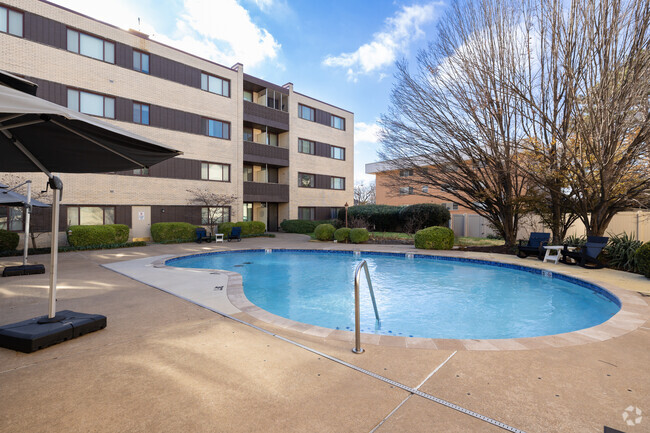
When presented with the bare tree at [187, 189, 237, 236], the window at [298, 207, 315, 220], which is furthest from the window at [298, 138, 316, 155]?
the bare tree at [187, 189, 237, 236]

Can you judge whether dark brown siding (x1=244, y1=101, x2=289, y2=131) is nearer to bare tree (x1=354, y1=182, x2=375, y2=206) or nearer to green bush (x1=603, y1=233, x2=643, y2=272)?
green bush (x1=603, y1=233, x2=643, y2=272)

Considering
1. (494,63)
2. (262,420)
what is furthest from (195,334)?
(494,63)

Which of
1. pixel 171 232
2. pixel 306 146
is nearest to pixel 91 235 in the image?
pixel 171 232

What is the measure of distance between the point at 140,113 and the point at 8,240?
8.74 m

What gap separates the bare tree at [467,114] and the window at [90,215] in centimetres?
1472

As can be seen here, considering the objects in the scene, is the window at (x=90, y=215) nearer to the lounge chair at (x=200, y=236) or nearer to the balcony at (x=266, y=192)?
the lounge chair at (x=200, y=236)

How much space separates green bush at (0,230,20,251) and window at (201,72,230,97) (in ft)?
42.0

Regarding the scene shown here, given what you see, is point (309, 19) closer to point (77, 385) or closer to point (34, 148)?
point (34, 148)

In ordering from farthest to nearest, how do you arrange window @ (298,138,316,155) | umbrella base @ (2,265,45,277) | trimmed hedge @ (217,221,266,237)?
window @ (298,138,316,155)
trimmed hedge @ (217,221,266,237)
umbrella base @ (2,265,45,277)

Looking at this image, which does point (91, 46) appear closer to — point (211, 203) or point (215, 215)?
point (211, 203)

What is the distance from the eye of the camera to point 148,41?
56.7ft

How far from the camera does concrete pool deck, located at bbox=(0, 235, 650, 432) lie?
2.30m

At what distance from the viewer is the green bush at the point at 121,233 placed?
1480cm

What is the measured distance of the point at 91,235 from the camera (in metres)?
13.8
